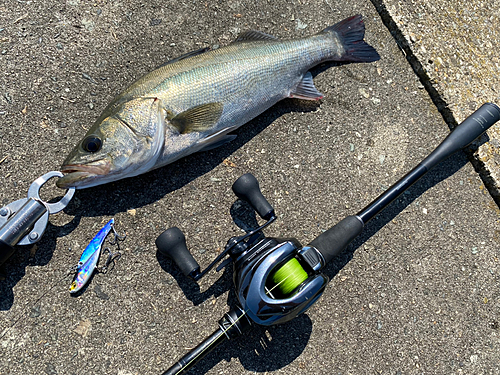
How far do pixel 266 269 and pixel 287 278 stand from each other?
0.18 m

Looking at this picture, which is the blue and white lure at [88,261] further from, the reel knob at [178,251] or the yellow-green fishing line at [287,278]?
the yellow-green fishing line at [287,278]

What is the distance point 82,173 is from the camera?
2.06 m

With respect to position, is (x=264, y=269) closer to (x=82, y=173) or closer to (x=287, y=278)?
(x=287, y=278)

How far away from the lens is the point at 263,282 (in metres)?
1.83

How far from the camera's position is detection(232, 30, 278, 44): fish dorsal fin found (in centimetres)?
250

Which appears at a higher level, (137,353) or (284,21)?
(284,21)

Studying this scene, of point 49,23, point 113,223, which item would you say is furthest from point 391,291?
point 49,23

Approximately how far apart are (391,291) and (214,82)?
6.27 ft

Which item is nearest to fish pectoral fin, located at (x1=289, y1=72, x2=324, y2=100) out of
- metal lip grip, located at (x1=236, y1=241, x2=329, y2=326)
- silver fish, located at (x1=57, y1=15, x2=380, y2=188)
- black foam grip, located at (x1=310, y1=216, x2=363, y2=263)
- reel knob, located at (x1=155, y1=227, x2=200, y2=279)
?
silver fish, located at (x1=57, y1=15, x2=380, y2=188)

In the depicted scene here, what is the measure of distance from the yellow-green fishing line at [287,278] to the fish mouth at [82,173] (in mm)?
1172

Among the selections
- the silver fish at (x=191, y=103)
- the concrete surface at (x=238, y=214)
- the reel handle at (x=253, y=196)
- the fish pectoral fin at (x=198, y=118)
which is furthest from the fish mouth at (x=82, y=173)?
the reel handle at (x=253, y=196)

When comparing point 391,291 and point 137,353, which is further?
point 391,291

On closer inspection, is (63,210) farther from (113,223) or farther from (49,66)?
(49,66)

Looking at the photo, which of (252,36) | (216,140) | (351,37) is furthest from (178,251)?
(351,37)
